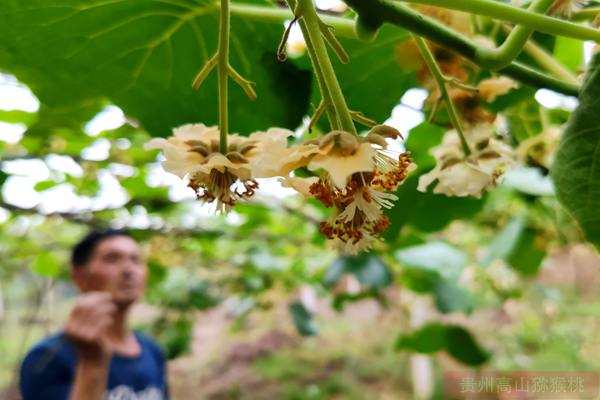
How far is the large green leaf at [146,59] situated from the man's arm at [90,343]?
1507 mm

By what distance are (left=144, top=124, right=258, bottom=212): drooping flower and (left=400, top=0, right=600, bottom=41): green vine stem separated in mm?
166

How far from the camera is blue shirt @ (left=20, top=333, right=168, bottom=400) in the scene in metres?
2.13

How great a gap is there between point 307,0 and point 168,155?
15 centimetres

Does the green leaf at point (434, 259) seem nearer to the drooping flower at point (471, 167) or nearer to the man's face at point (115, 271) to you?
the man's face at point (115, 271)

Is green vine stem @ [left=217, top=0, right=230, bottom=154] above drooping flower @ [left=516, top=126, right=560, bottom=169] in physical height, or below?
below

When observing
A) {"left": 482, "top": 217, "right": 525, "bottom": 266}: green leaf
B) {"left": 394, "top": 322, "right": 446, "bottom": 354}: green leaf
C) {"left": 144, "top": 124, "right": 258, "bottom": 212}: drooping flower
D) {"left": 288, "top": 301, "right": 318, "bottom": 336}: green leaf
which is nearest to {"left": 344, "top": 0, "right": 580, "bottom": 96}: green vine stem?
{"left": 144, "top": 124, "right": 258, "bottom": 212}: drooping flower

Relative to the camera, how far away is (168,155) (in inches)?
16.7

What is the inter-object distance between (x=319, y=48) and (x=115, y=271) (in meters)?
2.28

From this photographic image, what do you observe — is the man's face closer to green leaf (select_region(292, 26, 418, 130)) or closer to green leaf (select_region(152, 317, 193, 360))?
green leaf (select_region(152, 317, 193, 360))

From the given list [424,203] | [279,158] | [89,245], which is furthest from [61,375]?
[279,158]

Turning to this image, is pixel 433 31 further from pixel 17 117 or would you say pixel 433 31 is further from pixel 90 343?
pixel 90 343

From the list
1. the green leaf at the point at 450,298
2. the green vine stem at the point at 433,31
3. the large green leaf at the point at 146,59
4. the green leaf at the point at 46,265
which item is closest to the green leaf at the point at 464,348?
the green leaf at the point at 450,298

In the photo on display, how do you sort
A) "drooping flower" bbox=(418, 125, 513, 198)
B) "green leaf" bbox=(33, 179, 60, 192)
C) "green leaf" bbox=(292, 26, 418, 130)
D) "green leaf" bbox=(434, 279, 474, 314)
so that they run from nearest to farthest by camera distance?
"drooping flower" bbox=(418, 125, 513, 198) → "green leaf" bbox=(292, 26, 418, 130) → "green leaf" bbox=(33, 179, 60, 192) → "green leaf" bbox=(434, 279, 474, 314)

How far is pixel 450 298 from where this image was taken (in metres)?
2.32
